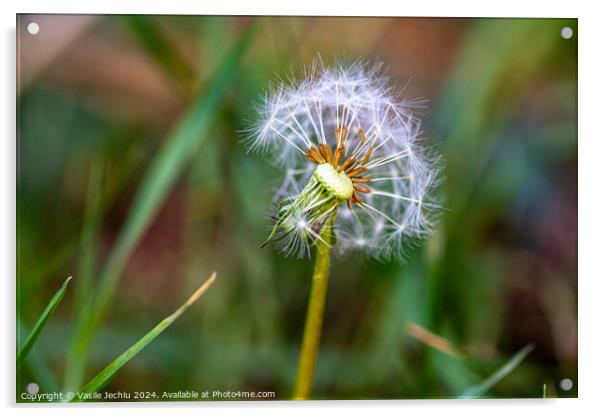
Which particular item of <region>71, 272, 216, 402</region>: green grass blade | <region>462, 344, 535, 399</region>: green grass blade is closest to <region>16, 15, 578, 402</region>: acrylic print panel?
<region>462, 344, 535, 399</region>: green grass blade

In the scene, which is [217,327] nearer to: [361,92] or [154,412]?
[154,412]

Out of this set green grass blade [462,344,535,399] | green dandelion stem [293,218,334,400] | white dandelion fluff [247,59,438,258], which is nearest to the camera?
green dandelion stem [293,218,334,400]

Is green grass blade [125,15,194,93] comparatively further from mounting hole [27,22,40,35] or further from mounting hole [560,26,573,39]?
mounting hole [560,26,573,39]

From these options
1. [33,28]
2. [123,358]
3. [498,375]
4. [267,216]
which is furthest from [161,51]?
[498,375]

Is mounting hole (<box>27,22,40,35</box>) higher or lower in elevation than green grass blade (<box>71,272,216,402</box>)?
higher

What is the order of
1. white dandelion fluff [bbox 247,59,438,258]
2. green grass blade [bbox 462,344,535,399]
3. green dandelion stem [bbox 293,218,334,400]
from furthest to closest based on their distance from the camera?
green grass blade [bbox 462,344,535,399], white dandelion fluff [bbox 247,59,438,258], green dandelion stem [bbox 293,218,334,400]

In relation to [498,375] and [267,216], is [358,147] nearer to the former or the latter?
[267,216]

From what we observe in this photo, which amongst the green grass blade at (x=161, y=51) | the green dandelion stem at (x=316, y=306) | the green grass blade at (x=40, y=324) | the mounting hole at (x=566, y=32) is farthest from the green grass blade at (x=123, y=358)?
the mounting hole at (x=566, y=32)
